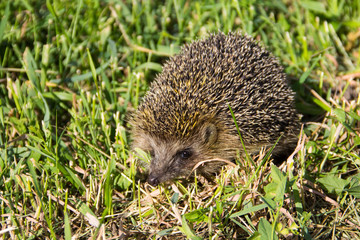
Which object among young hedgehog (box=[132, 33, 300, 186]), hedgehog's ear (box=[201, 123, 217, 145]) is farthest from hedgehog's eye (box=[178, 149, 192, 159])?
hedgehog's ear (box=[201, 123, 217, 145])

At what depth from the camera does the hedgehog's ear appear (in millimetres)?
3803

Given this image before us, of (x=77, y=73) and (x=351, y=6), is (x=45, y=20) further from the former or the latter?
(x=351, y=6)

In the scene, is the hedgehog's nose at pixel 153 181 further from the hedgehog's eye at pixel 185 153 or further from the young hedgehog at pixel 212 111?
the hedgehog's eye at pixel 185 153

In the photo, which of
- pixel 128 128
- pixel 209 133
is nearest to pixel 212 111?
pixel 209 133

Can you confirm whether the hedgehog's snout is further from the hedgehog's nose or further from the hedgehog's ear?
the hedgehog's ear

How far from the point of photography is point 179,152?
3855mm

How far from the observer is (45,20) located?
17.3ft

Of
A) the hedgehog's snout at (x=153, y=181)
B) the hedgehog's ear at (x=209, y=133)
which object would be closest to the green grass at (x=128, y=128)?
the hedgehog's snout at (x=153, y=181)

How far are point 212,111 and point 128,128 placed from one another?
120cm

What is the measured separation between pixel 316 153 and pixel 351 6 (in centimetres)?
309

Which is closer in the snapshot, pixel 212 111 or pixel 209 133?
pixel 212 111

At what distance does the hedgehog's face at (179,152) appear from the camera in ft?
12.4

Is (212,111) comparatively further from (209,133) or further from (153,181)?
(153,181)

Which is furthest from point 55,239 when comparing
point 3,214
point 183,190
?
point 183,190
